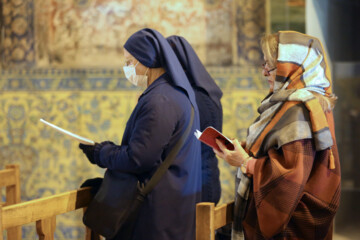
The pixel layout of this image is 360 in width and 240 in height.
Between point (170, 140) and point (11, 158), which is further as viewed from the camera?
point (11, 158)

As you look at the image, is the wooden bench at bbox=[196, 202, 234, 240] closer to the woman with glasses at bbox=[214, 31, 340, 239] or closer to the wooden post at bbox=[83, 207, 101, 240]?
the woman with glasses at bbox=[214, 31, 340, 239]

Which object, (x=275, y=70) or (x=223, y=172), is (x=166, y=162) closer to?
(x=275, y=70)

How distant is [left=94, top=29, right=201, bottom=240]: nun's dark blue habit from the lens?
2.61m

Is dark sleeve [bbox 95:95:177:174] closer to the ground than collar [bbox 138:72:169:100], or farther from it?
closer to the ground

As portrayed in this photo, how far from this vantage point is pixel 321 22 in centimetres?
493

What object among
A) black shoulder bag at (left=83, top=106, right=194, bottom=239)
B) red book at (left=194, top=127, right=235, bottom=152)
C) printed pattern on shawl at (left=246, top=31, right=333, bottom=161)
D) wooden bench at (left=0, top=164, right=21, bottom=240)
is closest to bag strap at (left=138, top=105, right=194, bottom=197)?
black shoulder bag at (left=83, top=106, right=194, bottom=239)

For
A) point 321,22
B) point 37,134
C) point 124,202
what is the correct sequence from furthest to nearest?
point 37,134 → point 321,22 → point 124,202

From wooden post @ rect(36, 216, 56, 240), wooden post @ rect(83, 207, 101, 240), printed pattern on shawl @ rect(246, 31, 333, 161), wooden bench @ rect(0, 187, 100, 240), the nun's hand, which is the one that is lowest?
wooden post @ rect(83, 207, 101, 240)

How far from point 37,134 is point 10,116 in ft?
1.14

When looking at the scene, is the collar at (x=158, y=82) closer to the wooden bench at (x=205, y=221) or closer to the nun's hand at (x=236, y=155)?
the nun's hand at (x=236, y=155)

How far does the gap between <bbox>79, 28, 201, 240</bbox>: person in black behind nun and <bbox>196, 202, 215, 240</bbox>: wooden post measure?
1.62 feet

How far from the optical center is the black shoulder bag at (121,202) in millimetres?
2656

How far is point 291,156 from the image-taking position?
2.21 meters

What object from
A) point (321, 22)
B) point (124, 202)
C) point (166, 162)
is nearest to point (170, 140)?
point (166, 162)
